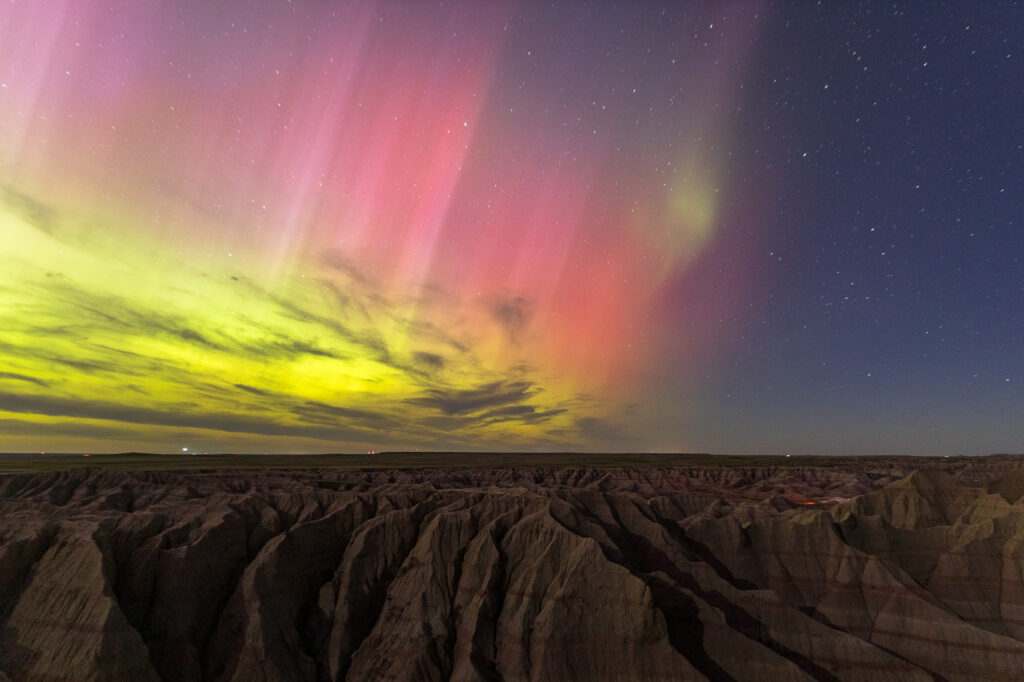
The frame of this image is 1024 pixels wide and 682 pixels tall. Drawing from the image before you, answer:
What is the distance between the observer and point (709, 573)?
4081 centimetres

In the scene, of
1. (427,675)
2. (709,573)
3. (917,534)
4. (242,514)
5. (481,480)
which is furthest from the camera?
(481,480)

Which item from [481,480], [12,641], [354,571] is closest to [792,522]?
[354,571]

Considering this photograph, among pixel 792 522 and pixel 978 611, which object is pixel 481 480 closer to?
pixel 792 522

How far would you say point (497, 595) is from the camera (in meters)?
40.3

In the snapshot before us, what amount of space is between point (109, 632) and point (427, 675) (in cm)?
1923

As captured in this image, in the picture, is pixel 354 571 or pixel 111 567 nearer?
pixel 111 567

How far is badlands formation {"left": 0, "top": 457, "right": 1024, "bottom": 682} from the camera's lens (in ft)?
110

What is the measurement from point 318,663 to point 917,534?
53993 mm

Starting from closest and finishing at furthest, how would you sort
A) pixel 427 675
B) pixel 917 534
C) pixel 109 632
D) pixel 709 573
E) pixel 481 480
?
pixel 109 632, pixel 427 675, pixel 709 573, pixel 917 534, pixel 481 480

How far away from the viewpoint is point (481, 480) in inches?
4537

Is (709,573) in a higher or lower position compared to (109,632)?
higher

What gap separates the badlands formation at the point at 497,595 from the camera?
33656mm

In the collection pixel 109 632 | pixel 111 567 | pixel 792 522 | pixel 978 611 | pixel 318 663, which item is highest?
pixel 792 522

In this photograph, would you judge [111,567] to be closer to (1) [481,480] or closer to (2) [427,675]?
(2) [427,675]
